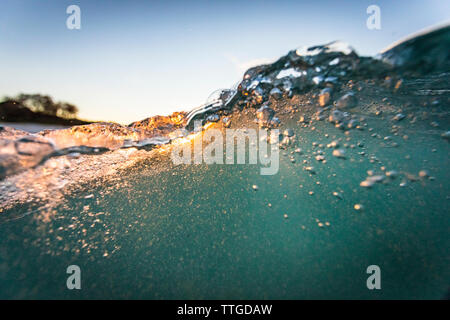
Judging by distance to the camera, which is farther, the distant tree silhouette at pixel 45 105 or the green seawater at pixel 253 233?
the distant tree silhouette at pixel 45 105

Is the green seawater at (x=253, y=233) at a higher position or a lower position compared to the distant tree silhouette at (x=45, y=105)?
lower

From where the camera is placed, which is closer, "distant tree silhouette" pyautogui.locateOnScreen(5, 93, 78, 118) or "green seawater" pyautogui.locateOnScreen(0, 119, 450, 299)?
"green seawater" pyautogui.locateOnScreen(0, 119, 450, 299)

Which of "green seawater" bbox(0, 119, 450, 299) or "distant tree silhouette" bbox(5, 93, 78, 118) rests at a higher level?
"distant tree silhouette" bbox(5, 93, 78, 118)

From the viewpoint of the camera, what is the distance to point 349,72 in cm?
319

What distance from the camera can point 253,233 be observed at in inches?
128

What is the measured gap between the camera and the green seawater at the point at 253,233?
2.72 metres

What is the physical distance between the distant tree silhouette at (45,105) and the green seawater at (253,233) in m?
1.60

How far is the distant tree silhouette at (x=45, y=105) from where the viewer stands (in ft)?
11.6

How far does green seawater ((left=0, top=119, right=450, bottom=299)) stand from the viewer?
272 cm

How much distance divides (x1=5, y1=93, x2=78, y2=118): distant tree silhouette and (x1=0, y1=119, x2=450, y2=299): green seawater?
1597 mm

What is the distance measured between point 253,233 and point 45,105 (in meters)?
4.17

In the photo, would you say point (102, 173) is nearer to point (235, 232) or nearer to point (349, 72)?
point (235, 232)

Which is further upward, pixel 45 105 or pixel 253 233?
pixel 45 105

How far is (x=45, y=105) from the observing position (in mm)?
3678
